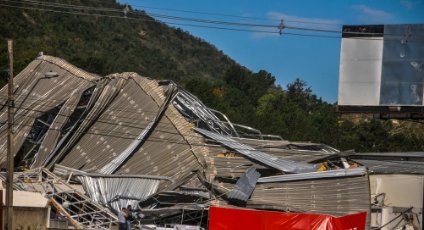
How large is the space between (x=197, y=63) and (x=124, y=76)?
101 m

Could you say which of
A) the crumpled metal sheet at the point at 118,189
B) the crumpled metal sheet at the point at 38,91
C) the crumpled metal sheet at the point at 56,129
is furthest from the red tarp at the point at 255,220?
the crumpled metal sheet at the point at 38,91

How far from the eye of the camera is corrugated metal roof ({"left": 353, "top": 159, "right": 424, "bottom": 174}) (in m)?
24.5

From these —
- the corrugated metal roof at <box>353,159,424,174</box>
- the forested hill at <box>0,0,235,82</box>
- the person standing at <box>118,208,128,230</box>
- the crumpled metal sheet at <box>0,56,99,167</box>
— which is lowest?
the person standing at <box>118,208,128,230</box>

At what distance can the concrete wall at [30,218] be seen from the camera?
18.7 meters

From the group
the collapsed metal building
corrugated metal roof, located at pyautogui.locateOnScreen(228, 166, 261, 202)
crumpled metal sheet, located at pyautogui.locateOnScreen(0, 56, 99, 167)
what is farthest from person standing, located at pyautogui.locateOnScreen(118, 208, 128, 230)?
crumpled metal sheet, located at pyautogui.locateOnScreen(0, 56, 99, 167)

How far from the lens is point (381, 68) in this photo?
2975 cm

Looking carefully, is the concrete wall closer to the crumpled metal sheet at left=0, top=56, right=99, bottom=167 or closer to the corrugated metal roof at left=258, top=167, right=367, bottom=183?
the crumpled metal sheet at left=0, top=56, right=99, bottom=167

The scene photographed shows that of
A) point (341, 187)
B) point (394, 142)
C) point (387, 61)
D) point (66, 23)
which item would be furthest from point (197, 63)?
point (341, 187)

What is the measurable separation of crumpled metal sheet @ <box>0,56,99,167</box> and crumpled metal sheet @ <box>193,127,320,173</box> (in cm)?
680

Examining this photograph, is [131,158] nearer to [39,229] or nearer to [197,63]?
[39,229]

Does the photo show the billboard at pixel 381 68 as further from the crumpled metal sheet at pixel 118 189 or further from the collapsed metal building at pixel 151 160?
the crumpled metal sheet at pixel 118 189

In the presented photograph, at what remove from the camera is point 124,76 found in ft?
85.4

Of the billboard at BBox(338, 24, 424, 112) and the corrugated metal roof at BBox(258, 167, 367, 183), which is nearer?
the corrugated metal roof at BBox(258, 167, 367, 183)

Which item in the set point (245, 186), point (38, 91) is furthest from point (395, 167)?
point (38, 91)
